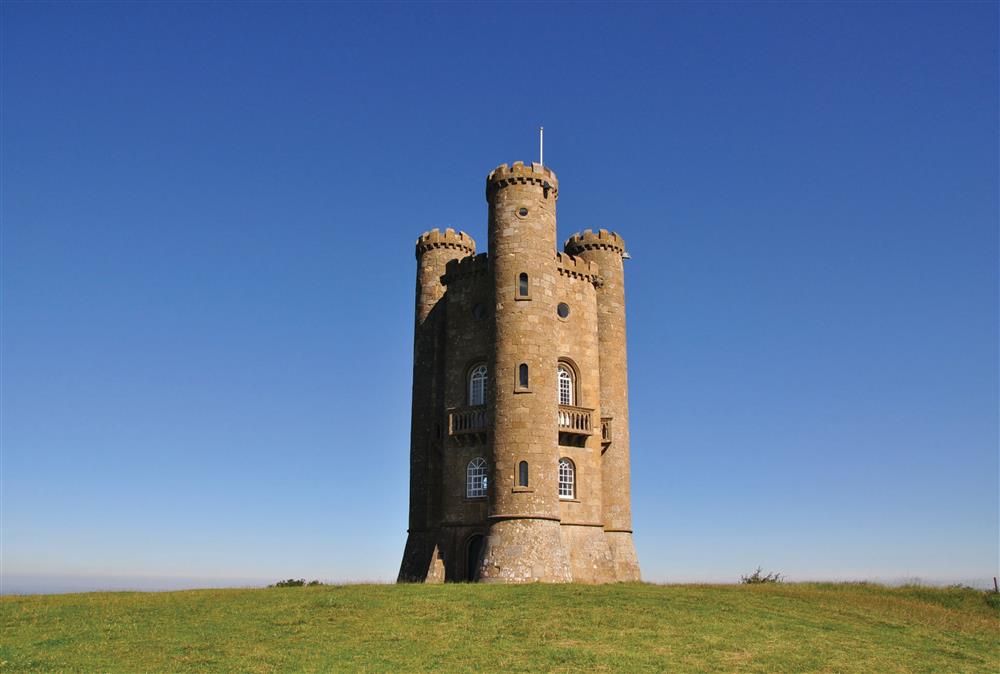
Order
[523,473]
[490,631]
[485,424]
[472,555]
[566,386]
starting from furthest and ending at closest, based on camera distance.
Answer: [566,386] → [472,555] → [485,424] → [523,473] → [490,631]

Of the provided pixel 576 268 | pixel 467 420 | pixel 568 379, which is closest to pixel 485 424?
pixel 467 420

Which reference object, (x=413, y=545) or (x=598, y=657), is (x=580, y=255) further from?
(x=598, y=657)

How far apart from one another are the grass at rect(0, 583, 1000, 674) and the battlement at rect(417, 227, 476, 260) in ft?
63.5

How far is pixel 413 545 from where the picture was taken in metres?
44.5

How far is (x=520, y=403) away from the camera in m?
39.2

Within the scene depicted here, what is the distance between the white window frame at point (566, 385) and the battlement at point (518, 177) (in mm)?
8348

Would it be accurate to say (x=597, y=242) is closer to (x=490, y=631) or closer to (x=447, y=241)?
(x=447, y=241)

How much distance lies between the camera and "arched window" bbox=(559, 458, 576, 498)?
42.0m

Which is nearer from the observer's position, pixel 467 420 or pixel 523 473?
pixel 523 473

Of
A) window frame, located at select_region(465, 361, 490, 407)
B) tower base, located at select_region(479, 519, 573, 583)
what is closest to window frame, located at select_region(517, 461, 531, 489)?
tower base, located at select_region(479, 519, 573, 583)

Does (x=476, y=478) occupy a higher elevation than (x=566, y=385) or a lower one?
lower

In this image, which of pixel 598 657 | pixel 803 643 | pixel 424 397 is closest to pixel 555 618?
pixel 598 657

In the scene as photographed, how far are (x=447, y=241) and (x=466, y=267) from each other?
11.8 ft

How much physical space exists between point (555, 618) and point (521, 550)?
9815 mm
